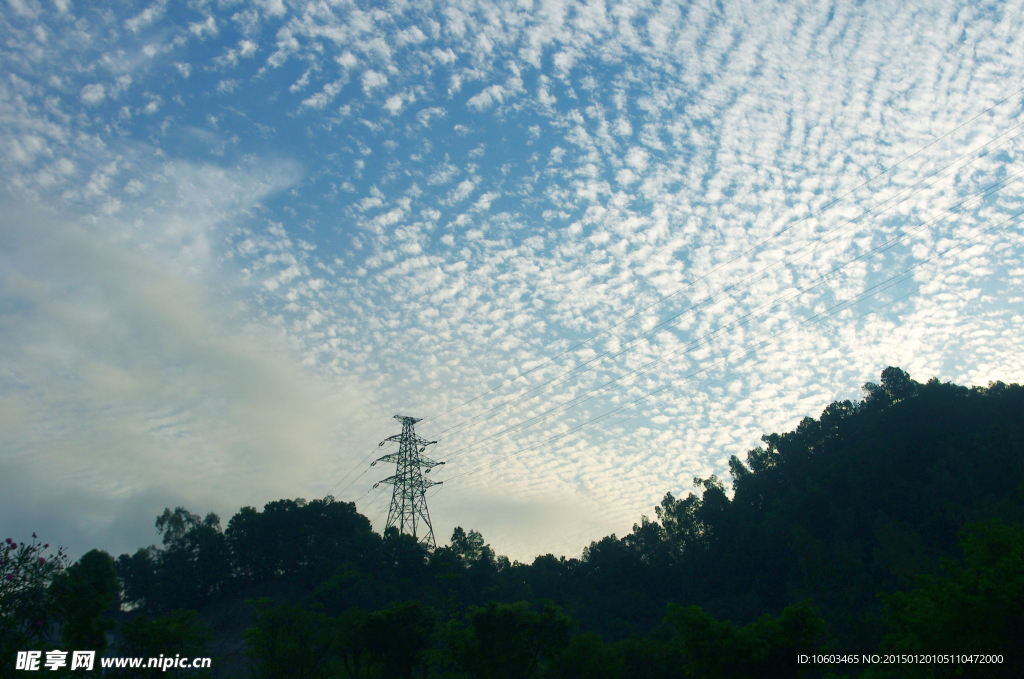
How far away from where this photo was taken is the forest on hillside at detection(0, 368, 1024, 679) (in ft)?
72.3

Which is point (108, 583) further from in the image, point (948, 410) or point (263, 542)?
point (948, 410)

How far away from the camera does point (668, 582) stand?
80.2 m

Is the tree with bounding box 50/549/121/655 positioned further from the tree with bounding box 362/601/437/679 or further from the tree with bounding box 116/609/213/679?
the tree with bounding box 362/601/437/679

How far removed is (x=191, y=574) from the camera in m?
75.8

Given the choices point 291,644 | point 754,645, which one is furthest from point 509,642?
point 291,644

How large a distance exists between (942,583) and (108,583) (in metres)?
37.3

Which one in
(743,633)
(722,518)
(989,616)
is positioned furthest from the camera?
(722,518)

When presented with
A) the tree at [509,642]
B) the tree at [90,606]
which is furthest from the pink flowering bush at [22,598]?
the tree at [509,642]

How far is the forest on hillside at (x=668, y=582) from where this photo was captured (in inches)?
867

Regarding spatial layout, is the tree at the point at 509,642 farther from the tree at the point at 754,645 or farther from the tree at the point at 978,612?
the tree at the point at 978,612

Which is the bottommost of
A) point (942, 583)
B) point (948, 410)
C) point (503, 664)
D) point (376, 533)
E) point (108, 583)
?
point (503, 664)

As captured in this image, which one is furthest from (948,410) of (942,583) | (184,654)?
(184,654)

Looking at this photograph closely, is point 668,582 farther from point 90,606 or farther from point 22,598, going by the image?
point 22,598

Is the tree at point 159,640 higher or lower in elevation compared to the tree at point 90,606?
lower
